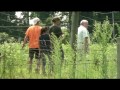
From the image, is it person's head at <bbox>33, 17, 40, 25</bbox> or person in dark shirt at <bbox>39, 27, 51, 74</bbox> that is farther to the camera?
person's head at <bbox>33, 17, 40, 25</bbox>

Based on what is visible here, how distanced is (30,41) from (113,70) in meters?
2.81

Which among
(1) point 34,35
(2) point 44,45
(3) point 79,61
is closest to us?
(3) point 79,61

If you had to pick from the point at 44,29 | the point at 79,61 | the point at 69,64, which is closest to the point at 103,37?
the point at 79,61

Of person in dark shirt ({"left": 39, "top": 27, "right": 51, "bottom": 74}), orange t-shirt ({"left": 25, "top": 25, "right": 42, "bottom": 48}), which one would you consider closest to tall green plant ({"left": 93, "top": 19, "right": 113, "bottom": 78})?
person in dark shirt ({"left": 39, "top": 27, "right": 51, "bottom": 74})

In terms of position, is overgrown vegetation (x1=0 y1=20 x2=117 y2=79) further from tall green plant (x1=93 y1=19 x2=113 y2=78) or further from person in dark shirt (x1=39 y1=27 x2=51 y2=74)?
person in dark shirt (x1=39 y1=27 x2=51 y2=74)

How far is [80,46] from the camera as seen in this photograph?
20.5ft

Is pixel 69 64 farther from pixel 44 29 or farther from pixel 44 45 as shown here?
pixel 44 29

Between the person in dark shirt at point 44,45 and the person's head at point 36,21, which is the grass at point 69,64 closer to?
the person in dark shirt at point 44,45

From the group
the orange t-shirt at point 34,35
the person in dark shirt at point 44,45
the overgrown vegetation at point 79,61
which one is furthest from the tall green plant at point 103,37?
the orange t-shirt at point 34,35
